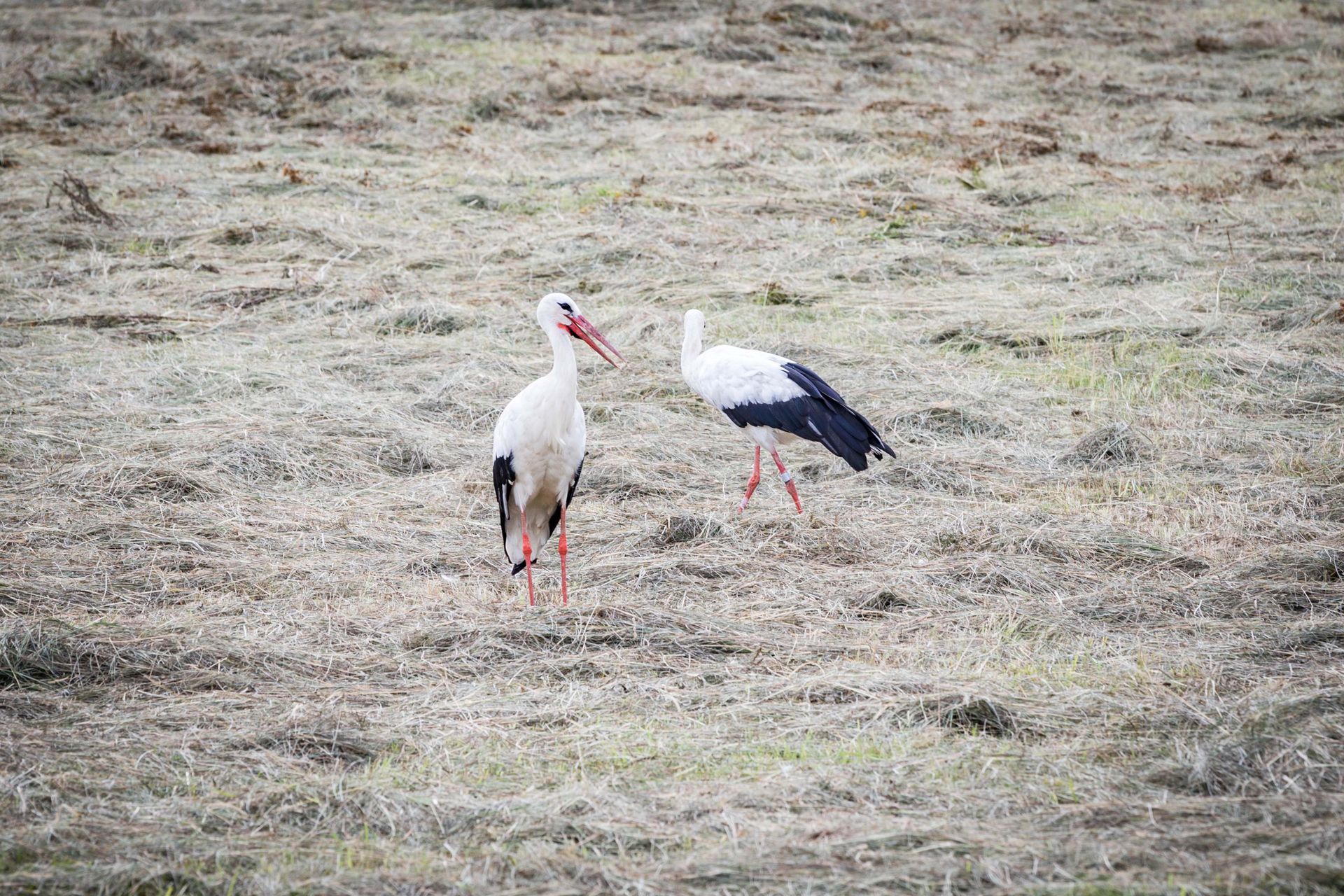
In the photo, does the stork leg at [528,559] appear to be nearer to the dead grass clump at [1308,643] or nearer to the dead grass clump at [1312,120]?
the dead grass clump at [1308,643]

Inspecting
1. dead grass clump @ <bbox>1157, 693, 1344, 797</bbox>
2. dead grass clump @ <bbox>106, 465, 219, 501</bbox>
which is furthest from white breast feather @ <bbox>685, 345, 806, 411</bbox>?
dead grass clump @ <bbox>1157, 693, 1344, 797</bbox>

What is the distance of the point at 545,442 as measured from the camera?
5.58 metres

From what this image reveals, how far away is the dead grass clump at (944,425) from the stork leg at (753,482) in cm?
94

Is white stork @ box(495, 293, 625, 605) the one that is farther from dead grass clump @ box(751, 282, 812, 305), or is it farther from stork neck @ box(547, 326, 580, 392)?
dead grass clump @ box(751, 282, 812, 305)

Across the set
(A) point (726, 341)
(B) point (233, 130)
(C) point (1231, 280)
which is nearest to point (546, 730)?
(A) point (726, 341)

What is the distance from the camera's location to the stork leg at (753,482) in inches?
250

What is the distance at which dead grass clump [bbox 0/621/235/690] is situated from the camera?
4293 mm

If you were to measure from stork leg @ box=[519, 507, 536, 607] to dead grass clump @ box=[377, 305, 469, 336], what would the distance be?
3541 mm

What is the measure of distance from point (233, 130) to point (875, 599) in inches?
469

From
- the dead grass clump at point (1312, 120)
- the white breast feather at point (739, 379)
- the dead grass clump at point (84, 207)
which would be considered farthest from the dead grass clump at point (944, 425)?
the dead grass clump at point (1312, 120)

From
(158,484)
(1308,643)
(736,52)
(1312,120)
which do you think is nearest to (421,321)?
(158,484)

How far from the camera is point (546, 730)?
4035 millimetres

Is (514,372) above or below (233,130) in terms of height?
below

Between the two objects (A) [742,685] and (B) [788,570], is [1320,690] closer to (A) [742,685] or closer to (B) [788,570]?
(A) [742,685]
